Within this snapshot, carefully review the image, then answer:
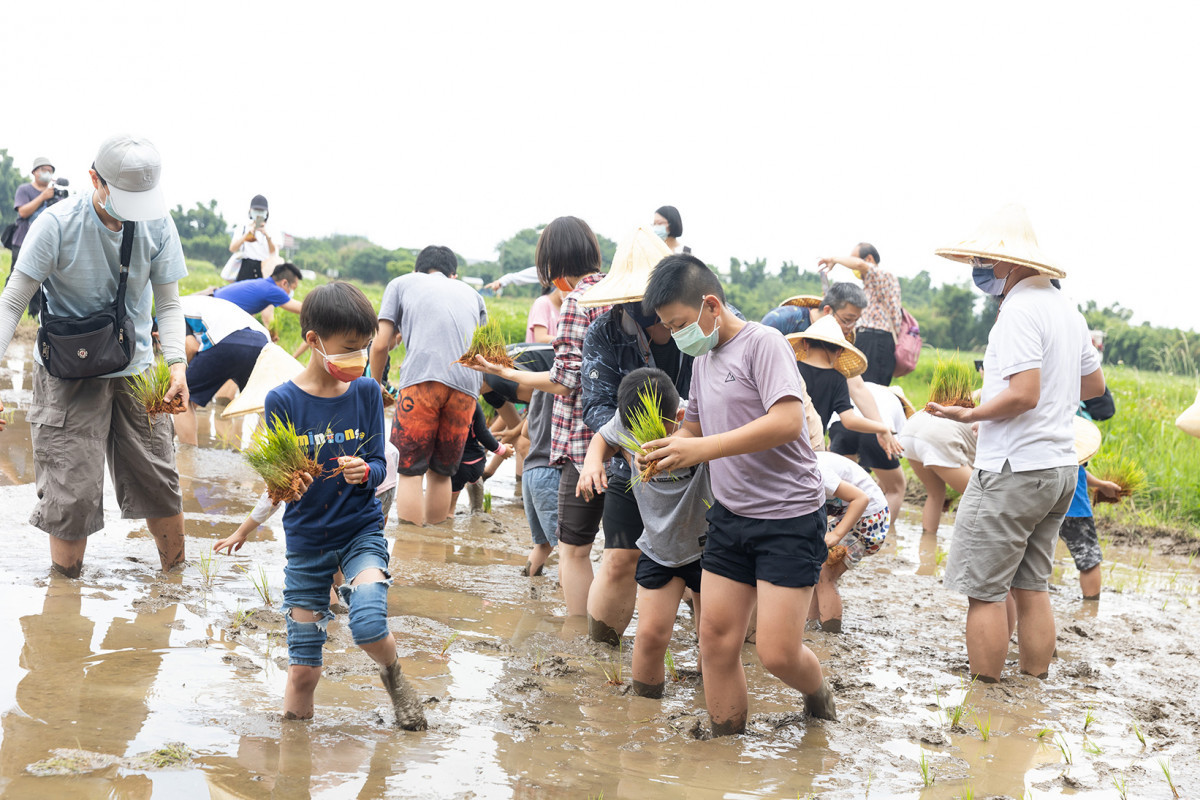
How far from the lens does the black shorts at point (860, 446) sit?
8281 mm

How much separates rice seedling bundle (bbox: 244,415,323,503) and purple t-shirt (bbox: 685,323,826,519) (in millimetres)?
1514

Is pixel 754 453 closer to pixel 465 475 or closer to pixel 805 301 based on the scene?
pixel 465 475

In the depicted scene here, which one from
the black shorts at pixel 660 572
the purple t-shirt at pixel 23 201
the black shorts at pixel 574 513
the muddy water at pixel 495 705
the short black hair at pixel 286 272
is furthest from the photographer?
the purple t-shirt at pixel 23 201

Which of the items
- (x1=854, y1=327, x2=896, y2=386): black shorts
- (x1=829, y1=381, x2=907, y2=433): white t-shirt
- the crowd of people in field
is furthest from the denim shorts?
(x1=854, y1=327, x2=896, y2=386): black shorts

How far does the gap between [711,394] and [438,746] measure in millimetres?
1647

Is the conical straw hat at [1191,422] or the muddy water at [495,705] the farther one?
the conical straw hat at [1191,422]

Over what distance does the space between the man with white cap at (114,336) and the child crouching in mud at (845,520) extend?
134 inches

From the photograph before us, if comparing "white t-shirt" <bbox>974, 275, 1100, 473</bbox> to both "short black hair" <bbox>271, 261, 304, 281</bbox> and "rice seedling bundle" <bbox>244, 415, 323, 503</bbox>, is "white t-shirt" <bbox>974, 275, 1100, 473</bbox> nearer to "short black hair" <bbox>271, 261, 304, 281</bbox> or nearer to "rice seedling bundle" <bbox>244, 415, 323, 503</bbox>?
"rice seedling bundle" <bbox>244, 415, 323, 503</bbox>

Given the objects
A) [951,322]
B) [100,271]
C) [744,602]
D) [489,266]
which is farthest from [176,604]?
[489,266]

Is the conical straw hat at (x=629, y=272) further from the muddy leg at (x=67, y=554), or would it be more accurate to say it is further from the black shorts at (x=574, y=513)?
the muddy leg at (x=67, y=554)

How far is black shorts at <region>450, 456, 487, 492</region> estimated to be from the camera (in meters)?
7.45

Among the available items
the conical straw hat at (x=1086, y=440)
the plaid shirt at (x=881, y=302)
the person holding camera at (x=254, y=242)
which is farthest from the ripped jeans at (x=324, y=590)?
the person holding camera at (x=254, y=242)

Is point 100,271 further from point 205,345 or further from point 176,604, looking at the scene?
point 205,345

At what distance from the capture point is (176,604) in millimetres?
4844
